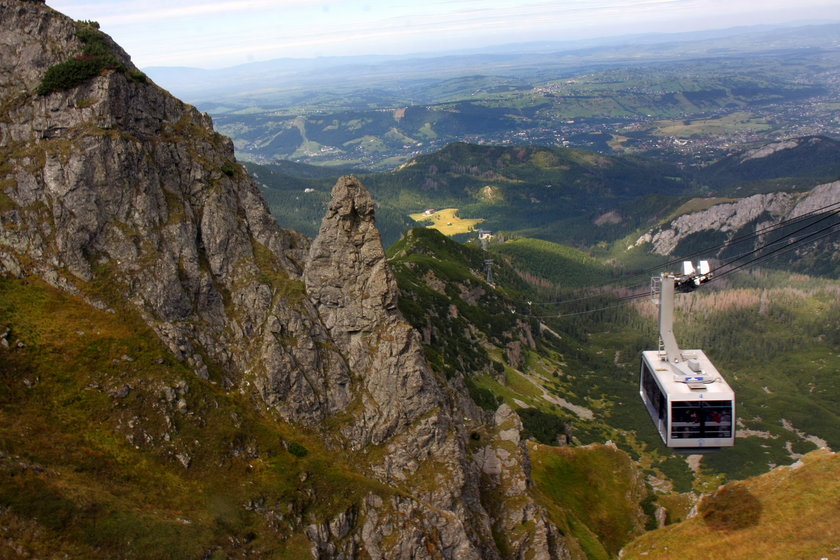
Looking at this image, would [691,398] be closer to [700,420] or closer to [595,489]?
[700,420]

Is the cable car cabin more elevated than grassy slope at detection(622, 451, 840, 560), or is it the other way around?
the cable car cabin

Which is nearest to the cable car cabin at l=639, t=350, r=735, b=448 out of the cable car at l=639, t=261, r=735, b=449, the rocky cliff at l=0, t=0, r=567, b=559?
the cable car at l=639, t=261, r=735, b=449

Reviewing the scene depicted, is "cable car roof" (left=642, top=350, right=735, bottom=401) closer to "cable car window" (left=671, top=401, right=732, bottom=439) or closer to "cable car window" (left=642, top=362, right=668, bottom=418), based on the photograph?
"cable car window" (left=671, top=401, right=732, bottom=439)

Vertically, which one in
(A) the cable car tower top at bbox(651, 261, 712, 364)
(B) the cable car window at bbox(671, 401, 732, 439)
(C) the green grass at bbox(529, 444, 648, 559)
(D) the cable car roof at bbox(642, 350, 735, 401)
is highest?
(A) the cable car tower top at bbox(651, 261, 712, 364)

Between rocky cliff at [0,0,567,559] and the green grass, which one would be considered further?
the green grass

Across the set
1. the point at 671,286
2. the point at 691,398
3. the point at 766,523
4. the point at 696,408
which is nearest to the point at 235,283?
the point at 671,286

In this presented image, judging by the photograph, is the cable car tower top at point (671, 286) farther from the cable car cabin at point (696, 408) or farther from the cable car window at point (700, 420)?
the cable car window at point (700, 420)

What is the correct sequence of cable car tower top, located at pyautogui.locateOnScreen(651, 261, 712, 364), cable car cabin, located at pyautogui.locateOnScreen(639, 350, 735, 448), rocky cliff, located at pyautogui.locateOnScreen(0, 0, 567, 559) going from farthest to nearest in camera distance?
rocky cliff, located at pyautogui.locateOnScreen(0, 0, 567, 559) < cable car tower top, located at pyautogui.locateOnScreen(651, 261, 712, 364) < cable car cabin, located at pyautogui.locateOnScreen(639, 350, 735, 448)

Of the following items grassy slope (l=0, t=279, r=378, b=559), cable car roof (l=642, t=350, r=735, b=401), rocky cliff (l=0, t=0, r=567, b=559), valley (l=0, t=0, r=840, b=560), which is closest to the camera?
grassy slope (l=0, t=279, r=378, b=559)
